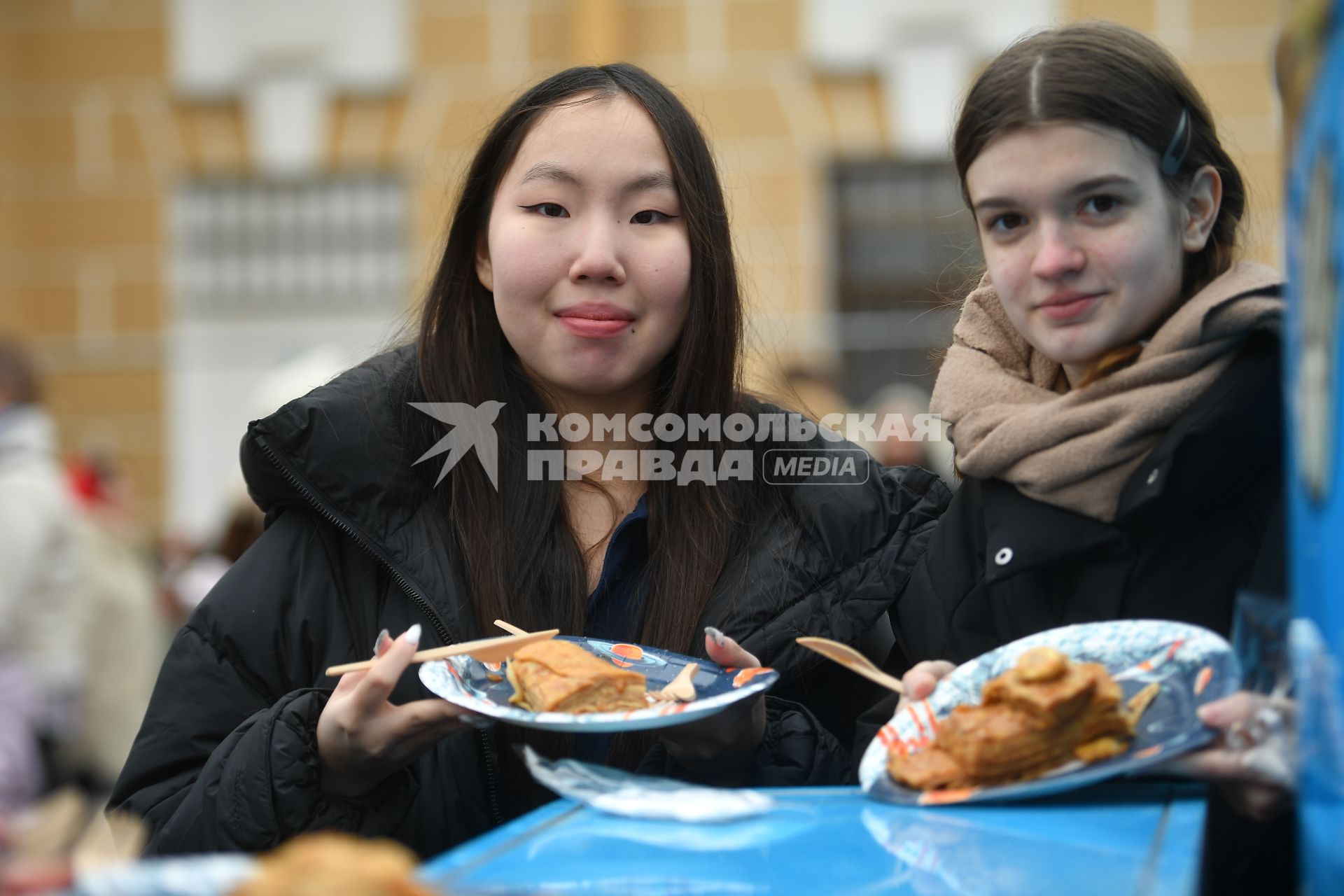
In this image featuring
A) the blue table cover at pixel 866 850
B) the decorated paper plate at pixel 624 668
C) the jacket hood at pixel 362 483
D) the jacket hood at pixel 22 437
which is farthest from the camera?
the jacket hood at pixel 22 437

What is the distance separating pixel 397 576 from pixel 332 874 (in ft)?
4.01

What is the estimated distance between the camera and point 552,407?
8.47 ft

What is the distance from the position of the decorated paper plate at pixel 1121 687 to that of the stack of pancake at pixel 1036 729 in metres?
0.02

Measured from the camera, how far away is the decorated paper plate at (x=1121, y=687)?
160 cm

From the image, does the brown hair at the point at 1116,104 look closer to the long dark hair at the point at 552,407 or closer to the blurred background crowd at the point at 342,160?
the long dark hair at the point at 552,407

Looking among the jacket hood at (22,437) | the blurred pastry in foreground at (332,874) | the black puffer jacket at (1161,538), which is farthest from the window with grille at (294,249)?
the blurred pastry in foreground at (332,874)

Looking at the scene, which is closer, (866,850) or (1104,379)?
(866,850)

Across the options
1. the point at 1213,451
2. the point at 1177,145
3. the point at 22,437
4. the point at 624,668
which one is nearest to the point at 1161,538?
the point at 1213,451

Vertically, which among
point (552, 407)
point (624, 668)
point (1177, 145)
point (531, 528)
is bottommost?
point (624, 668)

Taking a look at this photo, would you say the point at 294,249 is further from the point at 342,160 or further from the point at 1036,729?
the point at 1036,729

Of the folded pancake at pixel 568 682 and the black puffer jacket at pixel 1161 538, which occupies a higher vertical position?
the black puffer jacket at pixel 1161 538

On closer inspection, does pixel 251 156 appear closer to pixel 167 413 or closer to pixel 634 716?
pixel 167 413

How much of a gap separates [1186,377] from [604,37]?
10.1 metres

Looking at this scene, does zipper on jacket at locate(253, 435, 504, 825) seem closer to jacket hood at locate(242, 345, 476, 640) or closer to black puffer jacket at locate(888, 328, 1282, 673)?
jacket hood at locate(242, 345, 476, 640)
